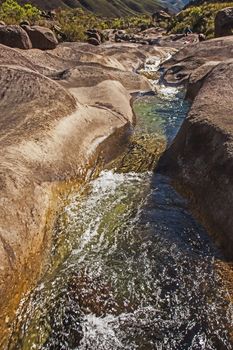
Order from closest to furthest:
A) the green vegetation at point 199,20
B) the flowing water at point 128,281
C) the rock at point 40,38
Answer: the flowing water at point 128,281 → the rock at point 40,38 → the green vegetation at point 199,20

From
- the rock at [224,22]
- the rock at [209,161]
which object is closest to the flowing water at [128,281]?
the rock at [209,161]

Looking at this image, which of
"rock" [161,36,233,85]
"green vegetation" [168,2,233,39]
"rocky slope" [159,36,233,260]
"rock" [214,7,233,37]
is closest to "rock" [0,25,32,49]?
"rock" [161,36,233,85]

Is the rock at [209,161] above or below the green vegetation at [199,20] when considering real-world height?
above

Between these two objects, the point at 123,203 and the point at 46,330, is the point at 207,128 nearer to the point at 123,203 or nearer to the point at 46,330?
the point at 123,203

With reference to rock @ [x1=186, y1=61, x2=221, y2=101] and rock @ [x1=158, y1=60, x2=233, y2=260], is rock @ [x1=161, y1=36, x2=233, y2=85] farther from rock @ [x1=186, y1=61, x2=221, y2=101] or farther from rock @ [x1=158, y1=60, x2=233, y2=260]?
rock @ [x1=158, y1=60, x2=233, y2=260]

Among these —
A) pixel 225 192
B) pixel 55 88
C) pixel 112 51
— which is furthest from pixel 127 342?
pixel 112 51

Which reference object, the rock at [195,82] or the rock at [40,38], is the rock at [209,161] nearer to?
the rock at [195,82]
